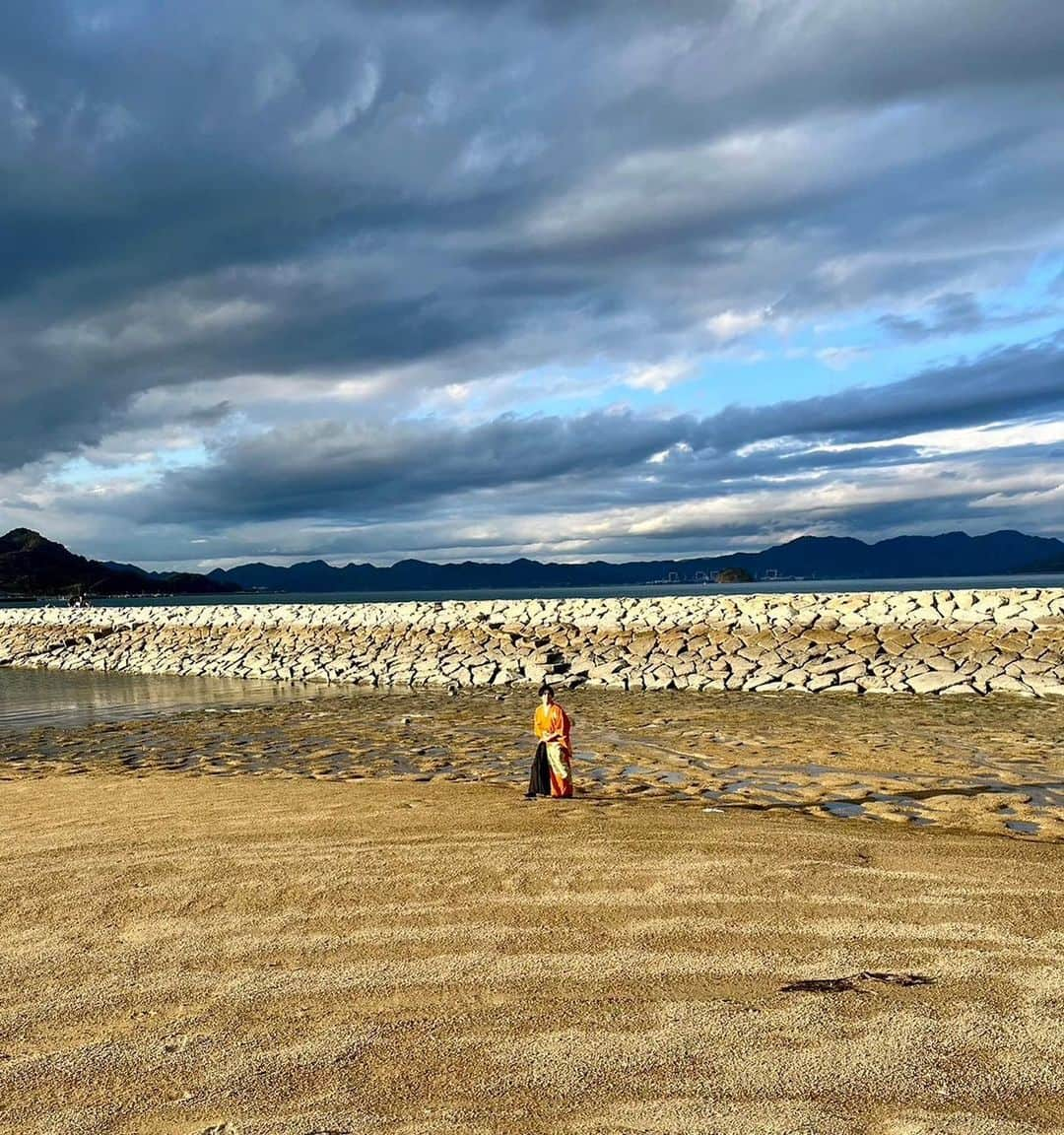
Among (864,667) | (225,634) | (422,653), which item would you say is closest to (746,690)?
(864,667)

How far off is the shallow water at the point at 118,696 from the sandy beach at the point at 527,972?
13765mm

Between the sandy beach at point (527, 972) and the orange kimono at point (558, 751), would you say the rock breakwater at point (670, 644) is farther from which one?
the sandy beach at point (527, 972)

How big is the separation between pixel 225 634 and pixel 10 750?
2475 cm

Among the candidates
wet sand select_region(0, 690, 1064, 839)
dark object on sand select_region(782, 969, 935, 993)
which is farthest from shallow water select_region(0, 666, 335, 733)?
dark object on sand select_region(782, 969, 935, 993)

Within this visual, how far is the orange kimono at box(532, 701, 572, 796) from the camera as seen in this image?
10.6 metres

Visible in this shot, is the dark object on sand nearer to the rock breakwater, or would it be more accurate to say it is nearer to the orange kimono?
the orange kimono

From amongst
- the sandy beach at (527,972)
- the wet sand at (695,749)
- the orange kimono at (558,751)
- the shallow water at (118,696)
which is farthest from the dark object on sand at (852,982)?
the shallow water at (118,696)

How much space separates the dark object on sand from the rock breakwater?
746 inches

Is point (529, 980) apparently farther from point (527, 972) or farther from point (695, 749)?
point (695, 749)

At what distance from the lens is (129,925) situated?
611cm

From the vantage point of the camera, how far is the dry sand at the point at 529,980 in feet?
12.8

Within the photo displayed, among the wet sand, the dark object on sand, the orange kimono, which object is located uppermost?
the orange kimono

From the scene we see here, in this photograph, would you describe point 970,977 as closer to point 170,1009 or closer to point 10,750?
point 170,1009

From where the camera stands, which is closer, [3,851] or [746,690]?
[3,851]
